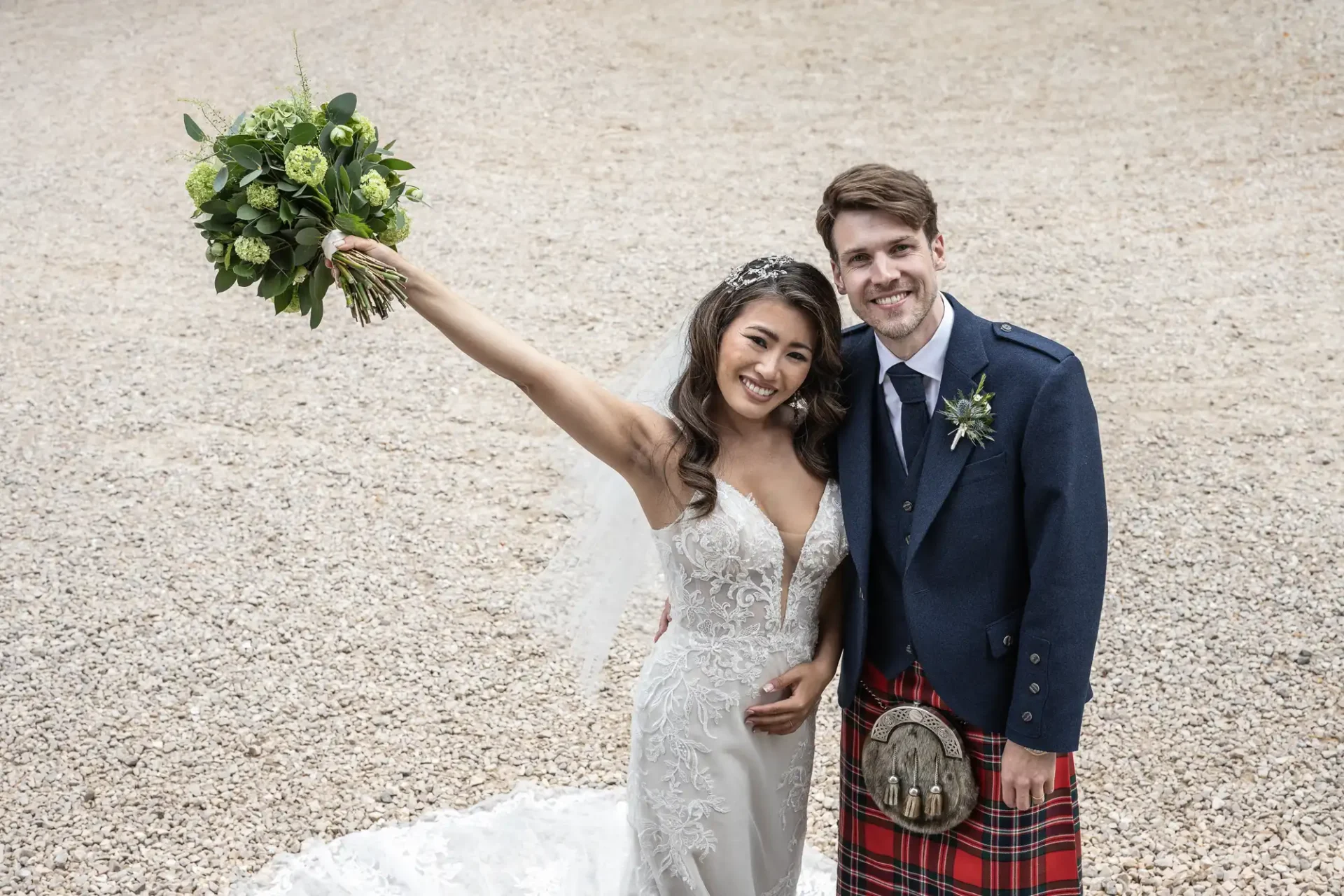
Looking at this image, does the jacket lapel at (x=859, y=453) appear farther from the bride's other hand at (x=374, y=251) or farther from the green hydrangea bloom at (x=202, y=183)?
the green hydrangea bloom at (x=202, y=183)

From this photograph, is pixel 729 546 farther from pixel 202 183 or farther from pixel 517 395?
pixel 517 395

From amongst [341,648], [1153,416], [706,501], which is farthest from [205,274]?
[706,501]

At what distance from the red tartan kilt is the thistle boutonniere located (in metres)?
0.60

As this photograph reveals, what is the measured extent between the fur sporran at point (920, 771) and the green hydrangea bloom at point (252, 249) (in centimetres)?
190

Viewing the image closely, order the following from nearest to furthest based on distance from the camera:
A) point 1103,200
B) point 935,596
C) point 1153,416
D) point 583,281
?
point 935,596 → point 1153,416 → point 583,281 → point 1103,200

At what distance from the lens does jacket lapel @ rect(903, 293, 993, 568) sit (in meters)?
2.92

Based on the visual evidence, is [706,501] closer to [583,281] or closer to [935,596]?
[935,596]

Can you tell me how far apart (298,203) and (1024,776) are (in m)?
2.23

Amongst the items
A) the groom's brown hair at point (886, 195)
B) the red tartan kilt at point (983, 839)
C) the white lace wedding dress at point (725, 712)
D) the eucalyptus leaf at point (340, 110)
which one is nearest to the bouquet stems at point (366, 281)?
the eucalyptus leaf at point (340, 110)

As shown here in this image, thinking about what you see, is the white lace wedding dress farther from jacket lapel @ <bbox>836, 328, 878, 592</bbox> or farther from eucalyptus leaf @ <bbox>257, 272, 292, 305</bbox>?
eucalyptus leaf @ <bbox>257, 272, 292, 305</bbox>

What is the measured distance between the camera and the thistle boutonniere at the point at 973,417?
9.52 ft

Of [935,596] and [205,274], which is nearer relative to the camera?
[935,596]

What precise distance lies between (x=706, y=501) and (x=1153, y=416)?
498cm

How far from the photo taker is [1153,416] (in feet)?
24.0
